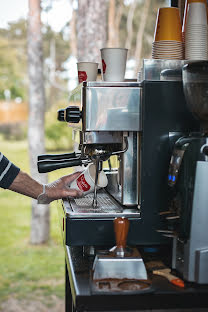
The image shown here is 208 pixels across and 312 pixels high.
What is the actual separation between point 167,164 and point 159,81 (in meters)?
0.25

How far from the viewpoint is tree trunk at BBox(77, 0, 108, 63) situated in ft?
12.8

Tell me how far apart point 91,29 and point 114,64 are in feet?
8.32

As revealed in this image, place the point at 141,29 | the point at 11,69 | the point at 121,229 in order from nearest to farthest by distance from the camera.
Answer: the point at 121,229 → the point at 141,29 → the point at 11,69

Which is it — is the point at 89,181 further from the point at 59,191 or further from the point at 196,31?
the point at 196,31

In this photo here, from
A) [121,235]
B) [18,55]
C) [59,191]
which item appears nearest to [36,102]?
[18,55]

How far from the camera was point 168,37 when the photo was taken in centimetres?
151

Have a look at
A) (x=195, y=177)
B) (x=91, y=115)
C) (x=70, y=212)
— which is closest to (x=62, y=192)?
(x=70, y=212)

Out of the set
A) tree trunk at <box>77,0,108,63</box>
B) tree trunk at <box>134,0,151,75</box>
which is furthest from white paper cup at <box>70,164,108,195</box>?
tree trunk at <box>134,0,151,75</box>

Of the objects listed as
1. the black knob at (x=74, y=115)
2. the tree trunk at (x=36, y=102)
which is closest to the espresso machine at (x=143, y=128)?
the black knob at (x=74, y=115)

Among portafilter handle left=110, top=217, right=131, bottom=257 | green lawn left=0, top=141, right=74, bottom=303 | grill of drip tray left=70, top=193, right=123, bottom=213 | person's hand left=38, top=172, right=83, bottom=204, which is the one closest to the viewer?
portafilter handle left=110, top=217, right=131, bottom=257

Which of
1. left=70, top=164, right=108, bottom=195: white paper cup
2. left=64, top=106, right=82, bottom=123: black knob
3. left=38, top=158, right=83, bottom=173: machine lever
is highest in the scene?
left=64, top=106, right=82, bottom=123: black knob

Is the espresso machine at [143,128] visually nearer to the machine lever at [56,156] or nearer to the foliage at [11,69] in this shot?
the machine lever at [56,156]

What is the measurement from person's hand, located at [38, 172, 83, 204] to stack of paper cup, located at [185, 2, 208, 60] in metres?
0.58

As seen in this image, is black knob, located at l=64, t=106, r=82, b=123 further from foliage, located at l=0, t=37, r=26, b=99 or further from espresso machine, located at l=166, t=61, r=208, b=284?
foliage, located at l=0, t=37, r=26, b=99
